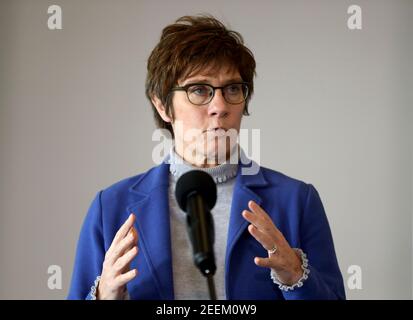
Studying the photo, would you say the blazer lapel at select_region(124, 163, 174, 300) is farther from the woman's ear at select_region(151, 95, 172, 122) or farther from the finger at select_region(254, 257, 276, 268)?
the finger at select_region(254, 257, 276, 268)

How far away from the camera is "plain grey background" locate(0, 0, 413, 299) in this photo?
150 centimetres

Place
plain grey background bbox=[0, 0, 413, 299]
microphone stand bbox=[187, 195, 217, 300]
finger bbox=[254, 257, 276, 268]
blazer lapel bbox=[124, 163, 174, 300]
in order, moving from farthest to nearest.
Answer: plain grey background bbox=[0, 0, 413, 299] < blazer lapel bbox=[124, 163, 174, 300] < finger bbox=[254, 257, 276, 268] < microphone stand bbox=[187, 195, 217, 300]

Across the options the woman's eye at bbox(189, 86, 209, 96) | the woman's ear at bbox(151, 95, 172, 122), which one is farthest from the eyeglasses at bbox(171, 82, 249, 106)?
the woman's ear at bbox(151, 95, 172, 122)

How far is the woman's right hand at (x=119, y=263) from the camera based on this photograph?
0.93 m

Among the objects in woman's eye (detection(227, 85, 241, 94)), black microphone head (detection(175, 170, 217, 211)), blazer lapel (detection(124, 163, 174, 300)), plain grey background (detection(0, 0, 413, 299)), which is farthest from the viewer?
plain grey background (detection(0, 0, 413, 299))

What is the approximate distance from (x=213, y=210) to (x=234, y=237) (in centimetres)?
9

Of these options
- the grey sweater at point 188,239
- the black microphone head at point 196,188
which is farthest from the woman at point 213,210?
the black microphone head at point 196,188

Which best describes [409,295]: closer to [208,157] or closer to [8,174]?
[208,157]

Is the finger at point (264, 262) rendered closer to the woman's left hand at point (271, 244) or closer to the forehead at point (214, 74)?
the woman's left hand at point (271, 244)

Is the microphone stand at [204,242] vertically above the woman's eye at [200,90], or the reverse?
the woman's eye at [200,90]

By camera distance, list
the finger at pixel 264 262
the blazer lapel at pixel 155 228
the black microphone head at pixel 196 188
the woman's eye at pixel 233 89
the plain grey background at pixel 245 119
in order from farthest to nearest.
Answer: the plain grey background at pixel 245 119 < the woman's eye at pixel 233 89 < the blazer lapel at pixel 155 228 < the finger at pixel 264 262 < the black microphone head at pixel 196 188

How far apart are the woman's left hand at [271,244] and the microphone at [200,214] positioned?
19 centimetres

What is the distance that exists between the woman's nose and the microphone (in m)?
0.37

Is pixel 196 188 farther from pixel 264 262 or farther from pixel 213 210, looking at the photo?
pixel 213 210
